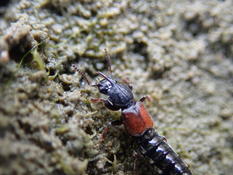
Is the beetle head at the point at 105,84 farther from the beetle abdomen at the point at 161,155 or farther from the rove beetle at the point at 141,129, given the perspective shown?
the beetle abdomen at the point at 161,155

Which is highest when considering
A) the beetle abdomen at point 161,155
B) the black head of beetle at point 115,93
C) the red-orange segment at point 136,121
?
the black head of beetle at point 115,93

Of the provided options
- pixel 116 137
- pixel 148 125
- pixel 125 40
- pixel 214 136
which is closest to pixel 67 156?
pixel 116 137

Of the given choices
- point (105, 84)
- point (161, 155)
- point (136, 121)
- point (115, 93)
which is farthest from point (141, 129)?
point (105, 84)

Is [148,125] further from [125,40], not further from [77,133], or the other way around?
[125,40]

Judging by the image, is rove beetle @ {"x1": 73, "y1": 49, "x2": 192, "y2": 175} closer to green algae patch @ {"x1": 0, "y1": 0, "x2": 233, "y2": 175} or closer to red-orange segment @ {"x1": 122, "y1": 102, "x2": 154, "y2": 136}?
red-orange segment @ {"x1": 122, "y1": 102, "x2": 154, "y2": 136}

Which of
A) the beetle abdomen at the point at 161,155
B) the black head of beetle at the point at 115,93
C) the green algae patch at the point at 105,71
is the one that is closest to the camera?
the green algae patch at the point at 105,71

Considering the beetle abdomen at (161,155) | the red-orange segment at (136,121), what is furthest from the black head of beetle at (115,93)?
the beetle abdomen at (161,155)

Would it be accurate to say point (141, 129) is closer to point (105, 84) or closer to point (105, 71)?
point (105, 84)
